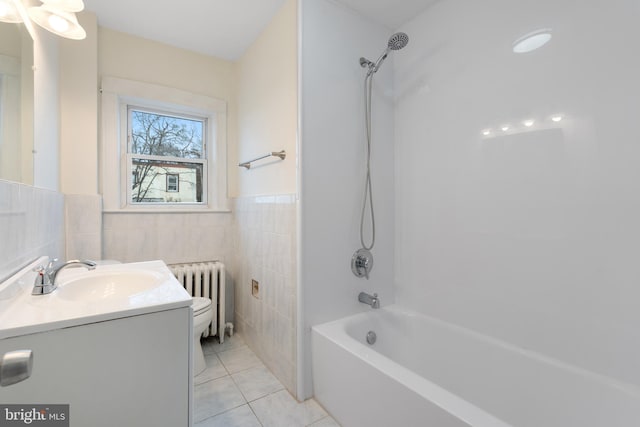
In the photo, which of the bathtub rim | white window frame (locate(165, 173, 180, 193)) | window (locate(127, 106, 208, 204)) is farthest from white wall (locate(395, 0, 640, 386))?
white window frame (locate(165, 173, 180, 193))

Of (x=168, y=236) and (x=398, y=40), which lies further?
(x=168, y=236)

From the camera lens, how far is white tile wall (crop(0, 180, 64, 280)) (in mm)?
864

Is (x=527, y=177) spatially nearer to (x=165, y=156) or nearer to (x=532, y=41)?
(x=532, y=41)

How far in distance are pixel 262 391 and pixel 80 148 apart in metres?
2.02

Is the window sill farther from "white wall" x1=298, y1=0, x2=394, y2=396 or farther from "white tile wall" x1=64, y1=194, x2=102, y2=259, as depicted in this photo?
"white wall" x1=298, y1=0, x2=394, y2=396

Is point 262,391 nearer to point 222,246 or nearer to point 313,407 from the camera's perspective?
point 313,407

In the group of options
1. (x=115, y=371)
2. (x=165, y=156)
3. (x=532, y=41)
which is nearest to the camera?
(x=115, y=371)

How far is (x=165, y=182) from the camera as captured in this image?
8.00 feet

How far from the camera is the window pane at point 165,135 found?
2.33 metres

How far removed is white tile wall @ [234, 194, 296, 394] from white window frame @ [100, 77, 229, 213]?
35cm

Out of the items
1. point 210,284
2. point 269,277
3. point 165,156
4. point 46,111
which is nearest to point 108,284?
point 269,277

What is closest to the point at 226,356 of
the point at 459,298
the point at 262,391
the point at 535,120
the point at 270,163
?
the point at 262,391

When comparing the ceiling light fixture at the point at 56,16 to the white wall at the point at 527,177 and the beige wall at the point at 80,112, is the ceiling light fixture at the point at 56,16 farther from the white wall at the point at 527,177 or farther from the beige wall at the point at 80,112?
the white wall at the point at 527,177

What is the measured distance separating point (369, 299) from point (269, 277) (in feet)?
2.27
